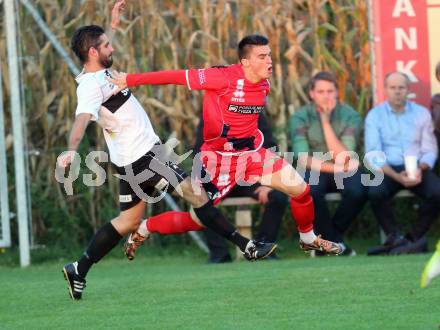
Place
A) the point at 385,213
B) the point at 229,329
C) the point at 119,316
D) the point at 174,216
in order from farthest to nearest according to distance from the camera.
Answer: the point at 385,213, the point at 174,216, the point at 119,316, the point at 229,329

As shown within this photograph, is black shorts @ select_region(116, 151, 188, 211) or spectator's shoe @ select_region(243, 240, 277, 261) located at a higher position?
black shorts @ select_region(116, 151, 188, 211)

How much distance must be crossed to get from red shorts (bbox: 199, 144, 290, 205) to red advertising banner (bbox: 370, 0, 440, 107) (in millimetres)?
2987

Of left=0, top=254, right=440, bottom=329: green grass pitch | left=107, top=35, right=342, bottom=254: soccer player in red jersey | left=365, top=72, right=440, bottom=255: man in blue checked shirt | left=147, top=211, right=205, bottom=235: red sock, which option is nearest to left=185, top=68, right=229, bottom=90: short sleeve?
left=107, top=35, right=342, bottom=254: soccer player in red jersey

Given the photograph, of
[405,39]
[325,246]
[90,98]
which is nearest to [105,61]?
[90,98]

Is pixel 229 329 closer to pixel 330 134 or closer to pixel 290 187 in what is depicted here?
pixel 290 187

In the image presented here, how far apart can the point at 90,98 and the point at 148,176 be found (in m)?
0.66

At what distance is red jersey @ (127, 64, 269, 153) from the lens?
7907mm

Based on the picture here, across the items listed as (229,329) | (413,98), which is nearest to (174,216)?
(229,329)

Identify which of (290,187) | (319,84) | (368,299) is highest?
(319,84)

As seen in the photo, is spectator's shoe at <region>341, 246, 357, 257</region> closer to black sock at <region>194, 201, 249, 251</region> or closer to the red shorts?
the red shorts

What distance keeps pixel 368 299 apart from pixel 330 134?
3484 mm

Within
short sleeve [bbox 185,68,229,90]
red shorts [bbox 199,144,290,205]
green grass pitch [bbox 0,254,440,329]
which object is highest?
short sleeve [bbox 185,68,229,90]

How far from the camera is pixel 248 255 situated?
7695 mm

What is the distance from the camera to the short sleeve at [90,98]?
7500mm
